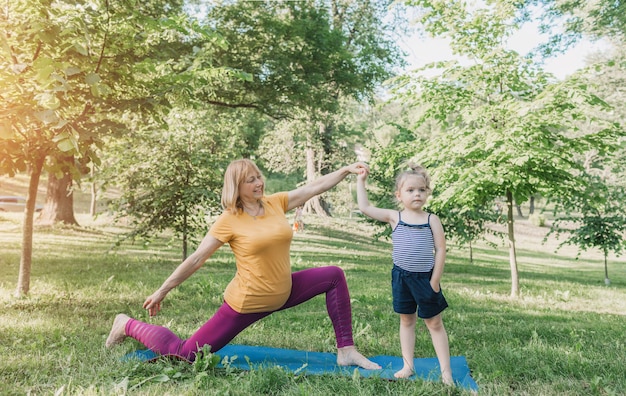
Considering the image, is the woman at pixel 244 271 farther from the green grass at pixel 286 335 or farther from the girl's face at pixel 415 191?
the girl's face at pixel 415 191

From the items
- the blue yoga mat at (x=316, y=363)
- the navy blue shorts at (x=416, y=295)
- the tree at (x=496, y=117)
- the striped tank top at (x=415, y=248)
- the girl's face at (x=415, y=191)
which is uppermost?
the tree at (x=496, y=117)

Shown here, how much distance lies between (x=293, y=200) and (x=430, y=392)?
191cm

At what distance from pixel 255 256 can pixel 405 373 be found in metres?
1.41

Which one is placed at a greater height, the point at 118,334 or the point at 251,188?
the point at 251,188

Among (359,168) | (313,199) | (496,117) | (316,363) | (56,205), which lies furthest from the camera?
(313,199)

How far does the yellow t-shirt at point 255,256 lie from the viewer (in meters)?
3.76

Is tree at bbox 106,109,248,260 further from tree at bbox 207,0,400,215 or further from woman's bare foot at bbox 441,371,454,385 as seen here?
woman's bare foot at bbox 441,371,454,385

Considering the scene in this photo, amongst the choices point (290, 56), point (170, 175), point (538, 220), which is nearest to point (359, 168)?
point (170, 175)

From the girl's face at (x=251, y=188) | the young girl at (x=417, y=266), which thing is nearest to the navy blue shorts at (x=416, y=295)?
the young girl at (x=417, y=266)

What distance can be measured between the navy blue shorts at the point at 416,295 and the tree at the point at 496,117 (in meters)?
4.17

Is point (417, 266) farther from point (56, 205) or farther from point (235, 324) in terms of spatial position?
point (56, 205)

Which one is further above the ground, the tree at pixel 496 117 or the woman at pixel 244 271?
the tree at pixel 496 117

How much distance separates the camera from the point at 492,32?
8.05 meters

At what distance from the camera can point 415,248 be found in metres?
3.55
